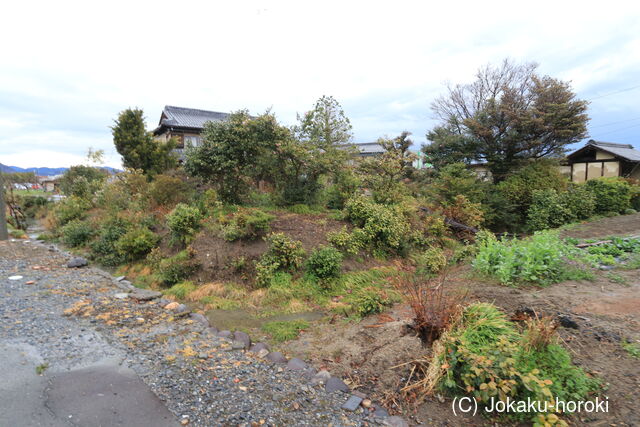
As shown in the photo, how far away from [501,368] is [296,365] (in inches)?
85.1

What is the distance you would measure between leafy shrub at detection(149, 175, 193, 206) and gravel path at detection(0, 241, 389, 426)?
434 centimetres

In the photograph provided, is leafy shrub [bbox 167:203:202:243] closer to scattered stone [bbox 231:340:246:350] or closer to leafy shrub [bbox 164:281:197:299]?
leafy shrub [bbox 164:281:197:299]

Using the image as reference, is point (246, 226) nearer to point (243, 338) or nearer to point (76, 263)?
point (243, 338)

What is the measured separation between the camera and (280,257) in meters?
6.56

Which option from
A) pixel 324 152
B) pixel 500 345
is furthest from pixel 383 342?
pixel 324 152

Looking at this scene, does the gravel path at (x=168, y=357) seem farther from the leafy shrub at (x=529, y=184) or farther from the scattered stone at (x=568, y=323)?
the leafy shrub at (x=529, y=184)

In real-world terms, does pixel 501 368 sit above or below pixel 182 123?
below

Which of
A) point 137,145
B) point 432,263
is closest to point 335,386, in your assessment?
point 432,263

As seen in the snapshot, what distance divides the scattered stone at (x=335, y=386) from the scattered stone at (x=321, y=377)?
0.21 feet

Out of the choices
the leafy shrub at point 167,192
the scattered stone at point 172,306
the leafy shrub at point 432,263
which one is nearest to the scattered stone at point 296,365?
the scattered stone at point 172,306

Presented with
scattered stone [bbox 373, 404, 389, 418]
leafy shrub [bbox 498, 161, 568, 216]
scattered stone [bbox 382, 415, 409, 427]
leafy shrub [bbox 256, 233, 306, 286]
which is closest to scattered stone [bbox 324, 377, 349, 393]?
scattered stone [bbox 373, 404, 389, 418]

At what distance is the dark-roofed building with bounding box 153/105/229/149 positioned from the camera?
19859 millimetres

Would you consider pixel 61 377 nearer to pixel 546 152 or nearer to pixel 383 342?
pixel 383 342

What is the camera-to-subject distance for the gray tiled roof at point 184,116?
794 inches
